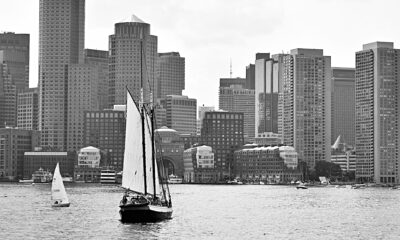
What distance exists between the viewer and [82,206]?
17500 cm

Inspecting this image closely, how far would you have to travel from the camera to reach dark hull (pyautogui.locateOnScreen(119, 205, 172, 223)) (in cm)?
11781

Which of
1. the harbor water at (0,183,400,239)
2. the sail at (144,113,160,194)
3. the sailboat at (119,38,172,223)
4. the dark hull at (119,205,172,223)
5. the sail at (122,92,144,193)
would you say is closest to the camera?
the harbor water at (0,183,400,239)

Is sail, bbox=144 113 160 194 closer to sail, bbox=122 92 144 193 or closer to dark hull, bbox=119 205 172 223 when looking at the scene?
sail, bbox=122 92 144 193

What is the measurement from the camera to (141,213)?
387 ft

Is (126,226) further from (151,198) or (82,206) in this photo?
(82,206)

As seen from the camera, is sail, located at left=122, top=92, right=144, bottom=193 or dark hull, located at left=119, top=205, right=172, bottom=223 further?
sail, located at left=122, top=92, right=144, bottom=193

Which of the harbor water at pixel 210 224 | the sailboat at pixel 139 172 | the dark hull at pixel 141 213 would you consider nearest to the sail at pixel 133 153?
the sailboat at pixel 139 172

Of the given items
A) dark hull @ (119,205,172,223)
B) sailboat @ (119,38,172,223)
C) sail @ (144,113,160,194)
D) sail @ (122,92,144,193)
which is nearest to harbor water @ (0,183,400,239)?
dark hull @ (119,205,172,223)

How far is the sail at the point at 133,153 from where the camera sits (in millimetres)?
119312

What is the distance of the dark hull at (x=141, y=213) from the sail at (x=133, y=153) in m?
2.52

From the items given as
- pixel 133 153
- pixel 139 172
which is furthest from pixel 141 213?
pixel 133 153

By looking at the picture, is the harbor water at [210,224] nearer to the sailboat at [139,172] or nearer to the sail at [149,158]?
the sailboat at [139,172]

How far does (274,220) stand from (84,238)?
1567 inches

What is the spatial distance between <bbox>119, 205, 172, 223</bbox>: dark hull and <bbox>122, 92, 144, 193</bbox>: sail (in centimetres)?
252
